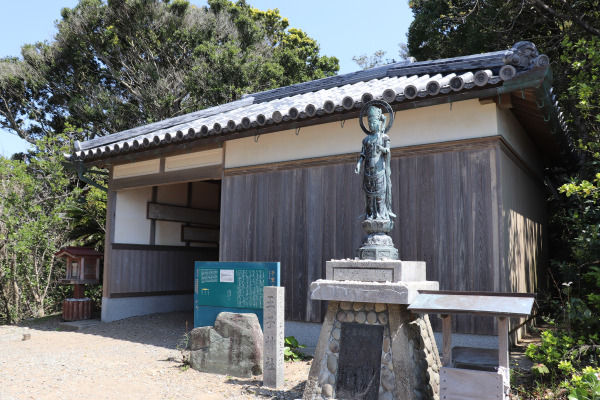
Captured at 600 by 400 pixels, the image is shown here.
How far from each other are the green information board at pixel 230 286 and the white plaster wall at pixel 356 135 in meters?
1.99

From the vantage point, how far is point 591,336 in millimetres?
5344

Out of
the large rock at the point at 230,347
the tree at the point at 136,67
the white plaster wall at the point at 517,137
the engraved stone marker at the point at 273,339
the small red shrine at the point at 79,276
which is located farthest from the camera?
the tree at the point at 136,67

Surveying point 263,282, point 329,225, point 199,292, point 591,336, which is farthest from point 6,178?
point 591,336

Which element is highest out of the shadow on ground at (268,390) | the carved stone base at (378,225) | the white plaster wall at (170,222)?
the white plaster wall at (170,222)

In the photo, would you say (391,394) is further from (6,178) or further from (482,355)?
(6,178)

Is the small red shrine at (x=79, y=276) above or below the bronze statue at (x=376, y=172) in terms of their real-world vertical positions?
below

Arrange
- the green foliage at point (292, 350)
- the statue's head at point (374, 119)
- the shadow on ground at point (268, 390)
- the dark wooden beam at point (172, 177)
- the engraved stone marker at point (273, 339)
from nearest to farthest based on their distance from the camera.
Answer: the statue's head at point (374, 119)
the shadow on ground at point (268, 390)
the engraved stone marker at point (273, 339)
the green foliage at point (292, 350)
the dark wooden beam at point (172, 177)

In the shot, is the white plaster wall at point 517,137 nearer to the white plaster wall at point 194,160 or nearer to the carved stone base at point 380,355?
the carved stone base at point 380,355

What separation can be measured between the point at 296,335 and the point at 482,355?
3616mm

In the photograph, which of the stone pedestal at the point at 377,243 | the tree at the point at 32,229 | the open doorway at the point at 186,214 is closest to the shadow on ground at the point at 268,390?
the stone pedestal at the point at 377,243

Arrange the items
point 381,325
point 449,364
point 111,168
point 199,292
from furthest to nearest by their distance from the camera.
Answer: point 111,168 → point 199,292 → point 381,325 → point 449,364

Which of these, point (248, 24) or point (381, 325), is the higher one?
point (248, 24)

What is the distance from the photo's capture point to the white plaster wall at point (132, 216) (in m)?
10.9

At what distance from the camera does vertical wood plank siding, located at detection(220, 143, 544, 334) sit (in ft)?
20.4
